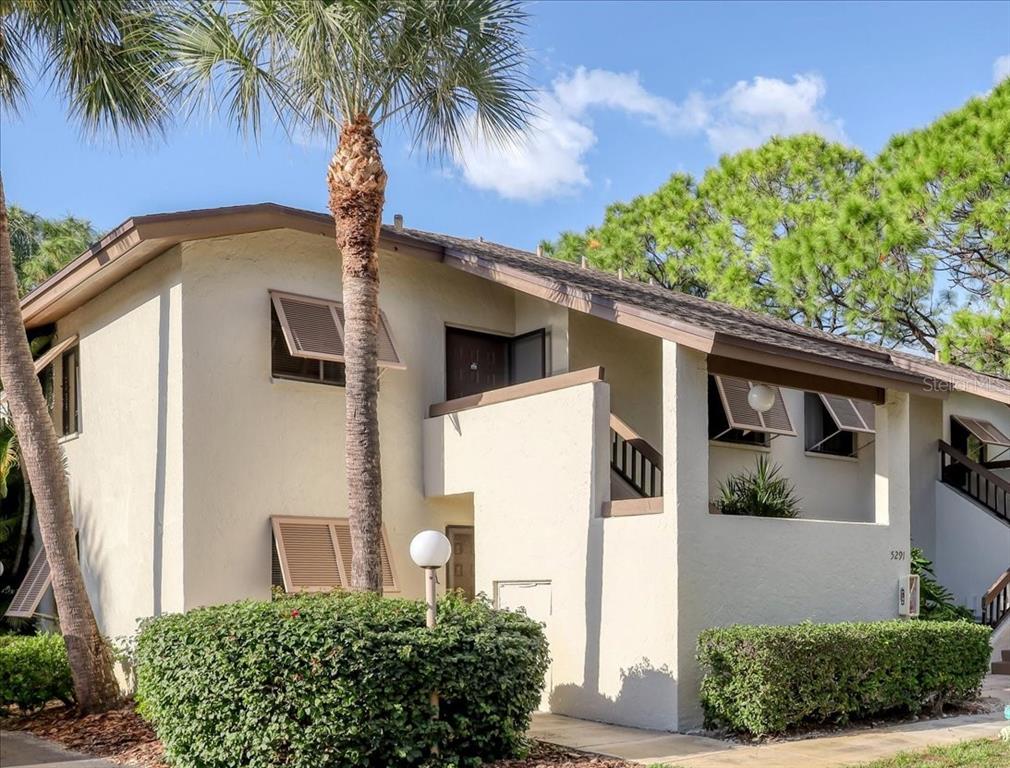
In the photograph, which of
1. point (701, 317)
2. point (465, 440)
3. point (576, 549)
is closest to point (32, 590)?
point (465, 440)

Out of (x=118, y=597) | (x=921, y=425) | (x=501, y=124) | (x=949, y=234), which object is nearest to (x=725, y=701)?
(x=501, y=124)

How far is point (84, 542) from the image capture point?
15.0 meters

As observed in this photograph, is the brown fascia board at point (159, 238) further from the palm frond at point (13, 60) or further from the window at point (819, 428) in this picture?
the window at point (819, 428)

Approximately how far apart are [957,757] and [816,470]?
9.09 m

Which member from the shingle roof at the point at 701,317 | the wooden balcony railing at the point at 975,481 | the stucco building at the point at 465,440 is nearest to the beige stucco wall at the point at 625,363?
the stucco building at the point at 465,440

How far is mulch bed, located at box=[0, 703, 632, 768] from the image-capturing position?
9.74 m

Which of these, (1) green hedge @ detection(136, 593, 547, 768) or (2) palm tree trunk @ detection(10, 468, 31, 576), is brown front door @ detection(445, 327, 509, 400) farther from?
(2) palm tree trunk @ detection(10, 468, 31, 576)

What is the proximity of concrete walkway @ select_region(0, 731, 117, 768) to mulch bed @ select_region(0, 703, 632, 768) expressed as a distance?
155 millimetres

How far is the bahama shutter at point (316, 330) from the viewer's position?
13469mm

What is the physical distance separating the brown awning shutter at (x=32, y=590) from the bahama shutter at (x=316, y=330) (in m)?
4.90

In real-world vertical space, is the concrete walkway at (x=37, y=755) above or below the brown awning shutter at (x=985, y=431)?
below

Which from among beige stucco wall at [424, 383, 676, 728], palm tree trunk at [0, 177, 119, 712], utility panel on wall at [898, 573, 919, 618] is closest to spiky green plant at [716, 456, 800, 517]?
utility panel on wall at [898, 573, 919, 618]

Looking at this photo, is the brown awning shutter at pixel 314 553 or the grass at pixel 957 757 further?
the brown awning shutter at pixel 314 553

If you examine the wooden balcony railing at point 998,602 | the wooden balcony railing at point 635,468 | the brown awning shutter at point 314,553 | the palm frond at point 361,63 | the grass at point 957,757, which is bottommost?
the grass at point 957,757
